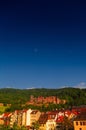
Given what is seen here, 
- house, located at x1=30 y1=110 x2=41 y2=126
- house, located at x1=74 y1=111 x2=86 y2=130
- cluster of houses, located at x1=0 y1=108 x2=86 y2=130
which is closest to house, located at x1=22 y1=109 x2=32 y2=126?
cluster of houses, located at x1=0 y1=108 x2=86 y2=130

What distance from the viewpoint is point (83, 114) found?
6581 cm

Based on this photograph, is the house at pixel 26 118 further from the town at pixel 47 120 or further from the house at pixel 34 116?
the house at pixel 34 116

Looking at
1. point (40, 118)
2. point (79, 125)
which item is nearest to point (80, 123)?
point (79, 125)

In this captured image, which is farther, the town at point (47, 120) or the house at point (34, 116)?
the house at point (34, 116)

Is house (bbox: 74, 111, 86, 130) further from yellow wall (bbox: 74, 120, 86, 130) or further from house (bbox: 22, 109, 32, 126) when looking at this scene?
house (bbox: 22, 109, 32, 126)

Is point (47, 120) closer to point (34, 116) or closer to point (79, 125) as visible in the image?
point (34, 116)

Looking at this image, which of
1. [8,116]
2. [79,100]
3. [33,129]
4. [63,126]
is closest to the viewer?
[63,126]

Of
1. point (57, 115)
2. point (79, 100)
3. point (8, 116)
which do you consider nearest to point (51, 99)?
point (79, 100)

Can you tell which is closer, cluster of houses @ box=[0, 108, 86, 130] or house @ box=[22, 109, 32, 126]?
cluster of houses @ box=[0, 108, 86, 130]

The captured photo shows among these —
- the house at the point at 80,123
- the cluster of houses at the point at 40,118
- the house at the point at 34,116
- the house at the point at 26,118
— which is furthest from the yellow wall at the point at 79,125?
the house at the point at 26,118

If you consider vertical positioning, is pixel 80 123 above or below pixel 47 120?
below

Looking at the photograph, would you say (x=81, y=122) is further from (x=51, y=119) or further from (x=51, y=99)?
(x=51, y=99)

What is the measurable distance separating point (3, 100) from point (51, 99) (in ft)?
91.1

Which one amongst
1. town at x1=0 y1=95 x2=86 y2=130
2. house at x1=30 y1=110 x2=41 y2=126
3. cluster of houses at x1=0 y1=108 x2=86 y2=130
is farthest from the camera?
house at x1=30 y1=110 x2=41 y2=126
